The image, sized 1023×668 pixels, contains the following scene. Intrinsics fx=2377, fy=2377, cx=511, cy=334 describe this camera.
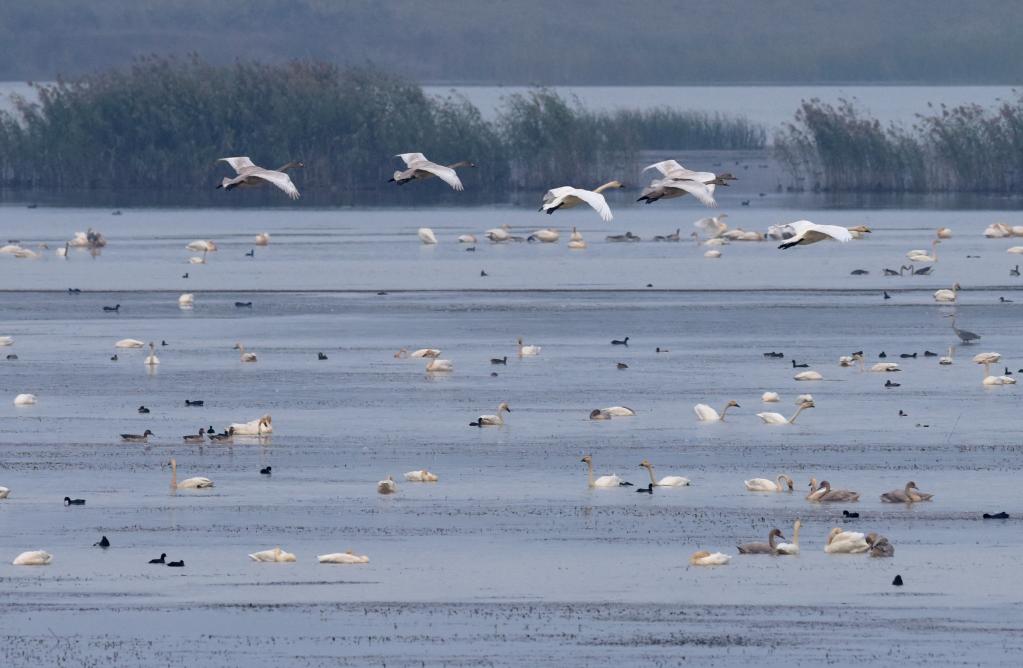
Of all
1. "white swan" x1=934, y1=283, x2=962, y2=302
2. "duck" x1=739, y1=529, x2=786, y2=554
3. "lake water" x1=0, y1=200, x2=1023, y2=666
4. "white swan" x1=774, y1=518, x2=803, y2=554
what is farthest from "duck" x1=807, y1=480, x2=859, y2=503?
"white swan" x1=934, y1=283, x2=962, y2=302

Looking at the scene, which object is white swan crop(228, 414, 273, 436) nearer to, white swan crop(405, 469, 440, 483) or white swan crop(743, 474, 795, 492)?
white swan crop(405, 469, 440, 483)

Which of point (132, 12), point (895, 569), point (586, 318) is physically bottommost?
point (895, 569)

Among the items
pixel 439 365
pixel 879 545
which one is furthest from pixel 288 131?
pixel 879 545

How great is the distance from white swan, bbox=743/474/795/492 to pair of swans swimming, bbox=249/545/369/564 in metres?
4.61

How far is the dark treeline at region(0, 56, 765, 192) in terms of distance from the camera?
7281cm

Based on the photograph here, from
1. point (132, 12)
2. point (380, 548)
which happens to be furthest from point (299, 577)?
point (132, 12)

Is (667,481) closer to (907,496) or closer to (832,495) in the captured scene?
(832,495)

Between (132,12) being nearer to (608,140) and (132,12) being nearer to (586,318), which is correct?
(608,140)

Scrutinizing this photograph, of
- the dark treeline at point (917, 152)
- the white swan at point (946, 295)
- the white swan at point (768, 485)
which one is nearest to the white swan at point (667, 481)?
the white swan at point (768, 485)

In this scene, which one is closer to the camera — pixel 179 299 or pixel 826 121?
pixel 179 299

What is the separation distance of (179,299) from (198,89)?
33790mm

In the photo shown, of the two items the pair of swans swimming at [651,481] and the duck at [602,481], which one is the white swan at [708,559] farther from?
the duck at [602,481]

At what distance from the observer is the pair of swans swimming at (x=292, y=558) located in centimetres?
1880

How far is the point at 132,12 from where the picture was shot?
143625 mm
